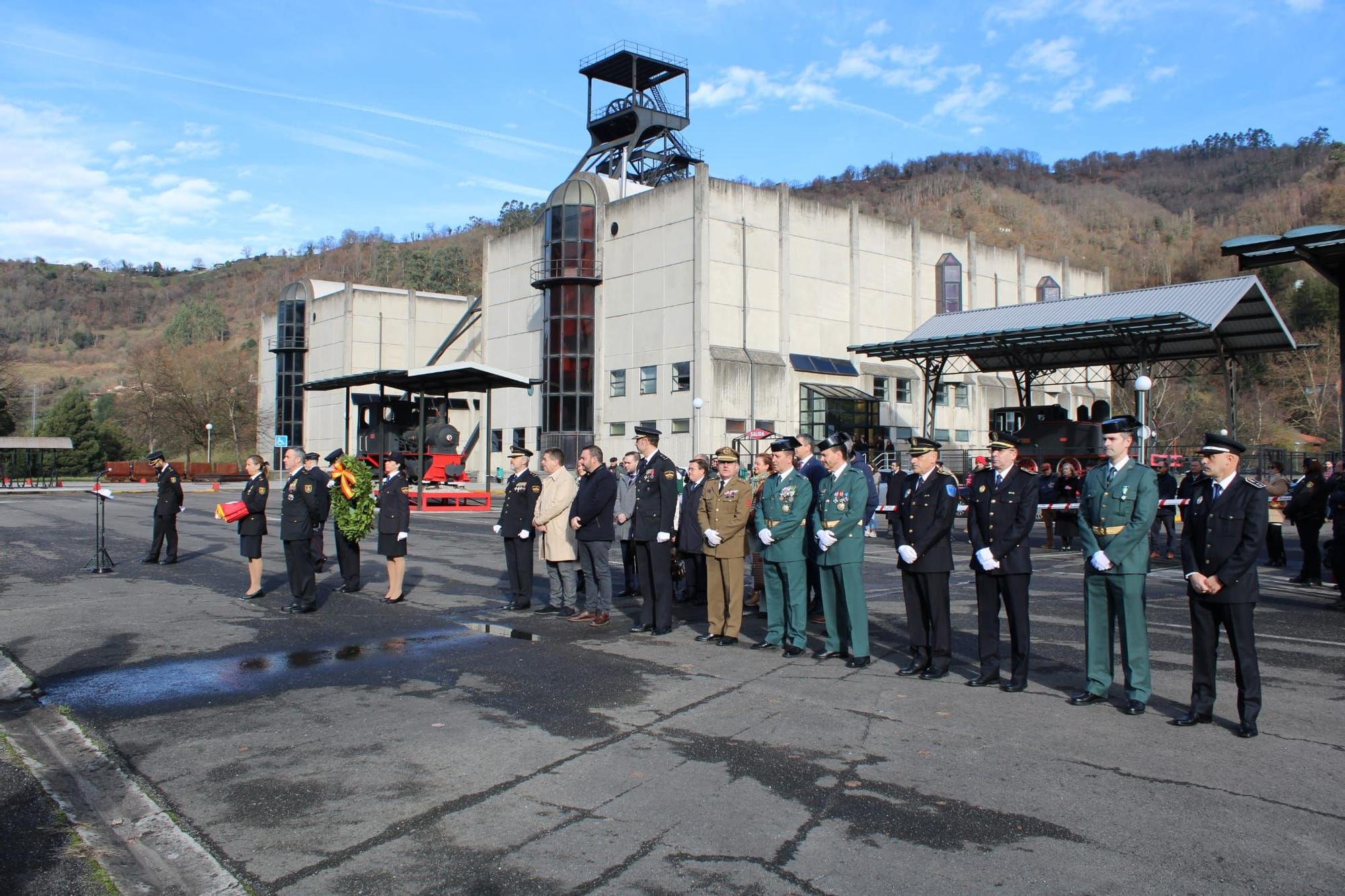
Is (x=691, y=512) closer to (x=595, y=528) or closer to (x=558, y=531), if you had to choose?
(x=595, y=528)

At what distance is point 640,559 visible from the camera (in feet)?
34.0

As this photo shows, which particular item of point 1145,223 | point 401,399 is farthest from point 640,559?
point 1145,223

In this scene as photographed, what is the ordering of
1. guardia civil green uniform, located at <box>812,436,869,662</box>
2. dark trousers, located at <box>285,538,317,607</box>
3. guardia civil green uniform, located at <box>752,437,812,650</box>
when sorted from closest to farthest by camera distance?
guardia civil green uniform, located at <box>812,436,869,662</box> → guardia civil green uniform, located at <box>752,437,812,650</box> → dark trousers, located at <box>285,538,317,607</box>

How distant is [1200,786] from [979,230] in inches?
5036

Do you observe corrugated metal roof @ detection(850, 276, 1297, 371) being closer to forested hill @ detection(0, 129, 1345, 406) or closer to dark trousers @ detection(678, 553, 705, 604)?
dark trousers @ detection(678, 553, 705, 604)

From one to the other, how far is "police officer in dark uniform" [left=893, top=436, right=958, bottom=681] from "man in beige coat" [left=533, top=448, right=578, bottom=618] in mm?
4198

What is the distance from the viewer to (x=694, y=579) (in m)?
12.1

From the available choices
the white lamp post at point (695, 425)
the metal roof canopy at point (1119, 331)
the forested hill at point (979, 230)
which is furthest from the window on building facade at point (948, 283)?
the forested hill at point (979, 230)

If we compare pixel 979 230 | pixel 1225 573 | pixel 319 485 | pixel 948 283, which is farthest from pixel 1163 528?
pixel 979 230

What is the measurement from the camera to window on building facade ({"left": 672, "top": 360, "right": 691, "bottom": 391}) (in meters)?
43.1

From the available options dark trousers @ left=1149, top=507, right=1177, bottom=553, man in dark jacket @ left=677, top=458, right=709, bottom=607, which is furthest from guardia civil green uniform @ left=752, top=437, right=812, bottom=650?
dark trousers @ left=1149, top=507, right=1177, bottom=553

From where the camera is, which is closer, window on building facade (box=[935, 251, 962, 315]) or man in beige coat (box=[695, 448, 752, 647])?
man in beige coat (box=[695, 448, 752, 647])

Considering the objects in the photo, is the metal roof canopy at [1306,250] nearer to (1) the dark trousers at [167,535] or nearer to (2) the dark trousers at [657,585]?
(2) the dark trousers at [657,585]

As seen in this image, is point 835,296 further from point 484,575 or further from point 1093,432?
point 484,575
